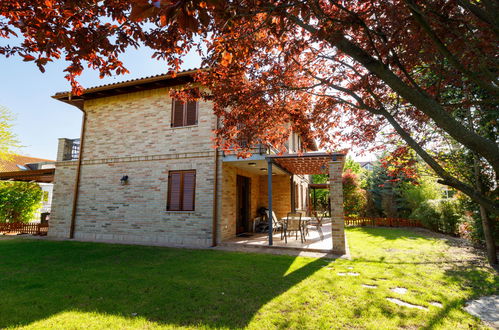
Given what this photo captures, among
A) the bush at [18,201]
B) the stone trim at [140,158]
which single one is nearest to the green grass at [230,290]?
the stone trim at [140,158]

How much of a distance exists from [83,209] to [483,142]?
41.0 ft

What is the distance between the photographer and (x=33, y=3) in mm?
2883

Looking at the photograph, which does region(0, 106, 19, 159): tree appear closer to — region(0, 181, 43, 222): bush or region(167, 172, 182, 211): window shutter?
region(0, 181, 43, 222): bush

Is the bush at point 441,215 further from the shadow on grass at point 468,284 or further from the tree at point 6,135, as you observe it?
the tree at point 6,135

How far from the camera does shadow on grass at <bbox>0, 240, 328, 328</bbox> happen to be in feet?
11.1

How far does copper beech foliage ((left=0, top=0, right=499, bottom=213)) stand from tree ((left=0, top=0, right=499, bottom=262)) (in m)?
0.01

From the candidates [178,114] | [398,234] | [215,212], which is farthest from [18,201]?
A: [398,234]

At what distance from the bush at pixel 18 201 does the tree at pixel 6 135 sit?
3.16m

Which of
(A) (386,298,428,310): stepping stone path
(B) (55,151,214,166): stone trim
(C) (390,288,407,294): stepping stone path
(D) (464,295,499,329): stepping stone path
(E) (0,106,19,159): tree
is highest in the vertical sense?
(E) (0,106,19,159): tree

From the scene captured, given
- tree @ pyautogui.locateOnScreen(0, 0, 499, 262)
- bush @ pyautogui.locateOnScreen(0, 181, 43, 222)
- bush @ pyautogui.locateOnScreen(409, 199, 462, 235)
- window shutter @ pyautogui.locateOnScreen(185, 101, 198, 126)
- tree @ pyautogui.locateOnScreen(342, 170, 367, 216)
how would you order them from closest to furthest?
tree @ pyautogui.locateOnScreen(0, 0, 499, 262) → window shutter @ pyautogui.locateOnScreen(185, 101, 198, 126) → bush @ pyautogui.locateOnScreen(409, 199, 462, 235) → bush @ pyautogui.locateOnScreen(0, 181, 43, 222) → tree @ pyautogui.locateOnScreen(342, 170, 367, 216)

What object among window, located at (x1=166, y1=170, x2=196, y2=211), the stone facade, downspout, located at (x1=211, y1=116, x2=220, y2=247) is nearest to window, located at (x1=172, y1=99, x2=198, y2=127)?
the stone facade

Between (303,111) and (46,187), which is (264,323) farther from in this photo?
(46,187)

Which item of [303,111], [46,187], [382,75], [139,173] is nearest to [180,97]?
[303,111]

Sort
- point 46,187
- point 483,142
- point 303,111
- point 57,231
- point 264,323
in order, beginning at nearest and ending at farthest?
point 483,142 → point 264,323 → point 303,111 → point 57,231 → point 46,187
